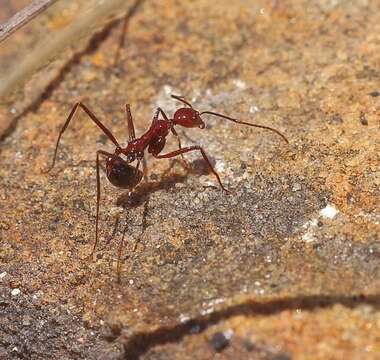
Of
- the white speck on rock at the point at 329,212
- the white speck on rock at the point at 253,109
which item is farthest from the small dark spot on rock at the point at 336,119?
the white speck on rock at the point at 329,212

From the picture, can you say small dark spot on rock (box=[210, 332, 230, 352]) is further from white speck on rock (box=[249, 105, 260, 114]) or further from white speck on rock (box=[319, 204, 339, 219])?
white speck on rock (box=[249, 105, 260, 114])

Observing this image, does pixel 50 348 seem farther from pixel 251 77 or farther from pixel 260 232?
pixel 251 77

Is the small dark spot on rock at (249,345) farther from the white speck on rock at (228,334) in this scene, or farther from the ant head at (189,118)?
the ant head at (189,118)

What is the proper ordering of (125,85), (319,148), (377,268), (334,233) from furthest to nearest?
(125,85) < (319,148) < (334,233) < (377,268)

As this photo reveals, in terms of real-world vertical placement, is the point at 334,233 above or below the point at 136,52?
below

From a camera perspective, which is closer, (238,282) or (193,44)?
(238,282)

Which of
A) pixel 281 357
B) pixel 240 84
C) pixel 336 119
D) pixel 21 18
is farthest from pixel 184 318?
pixel 21 18

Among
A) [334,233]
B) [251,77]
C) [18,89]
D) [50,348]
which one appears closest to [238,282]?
[334,233]

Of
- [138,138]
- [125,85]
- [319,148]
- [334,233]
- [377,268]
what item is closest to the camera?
[377,268]
